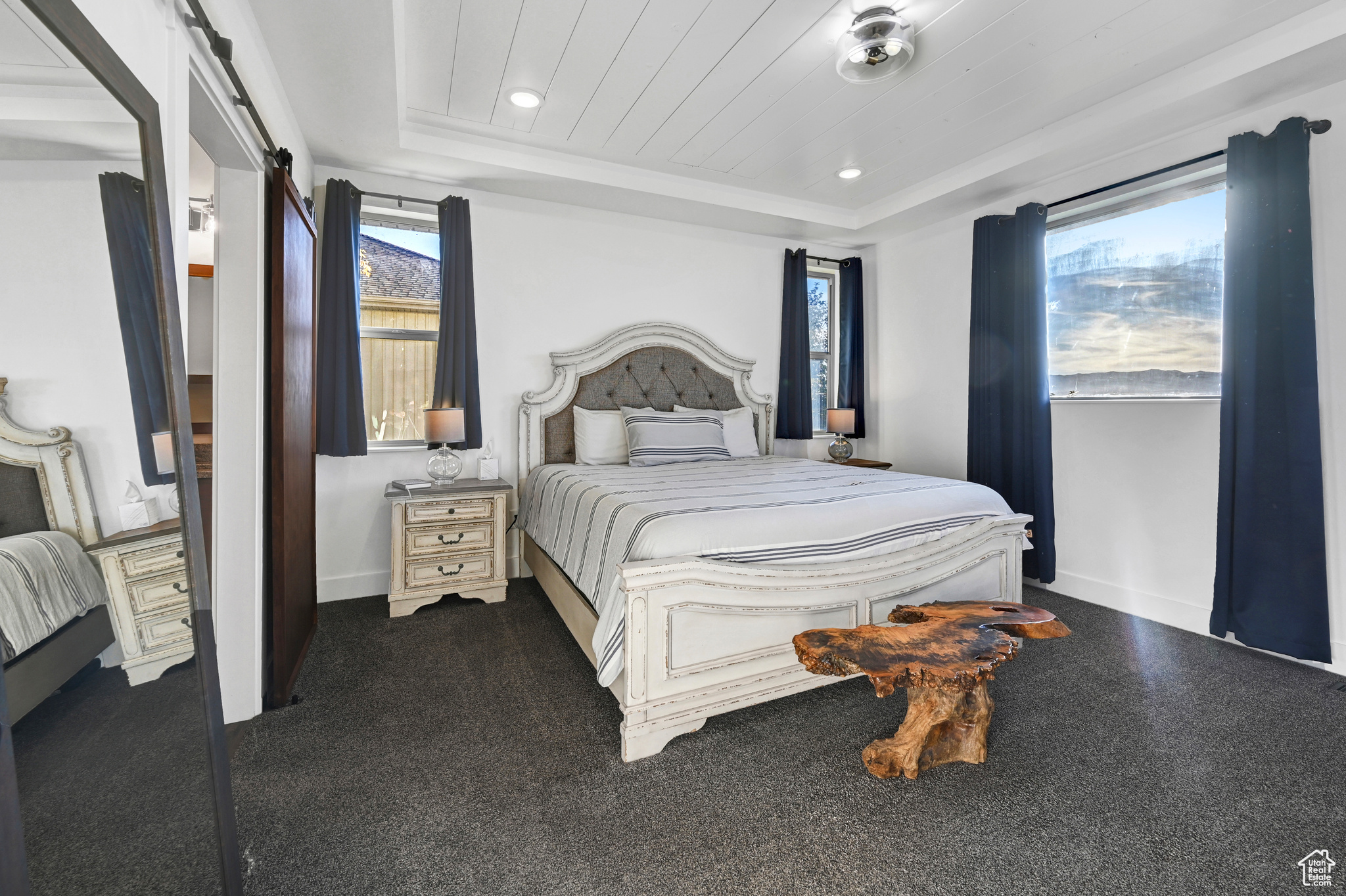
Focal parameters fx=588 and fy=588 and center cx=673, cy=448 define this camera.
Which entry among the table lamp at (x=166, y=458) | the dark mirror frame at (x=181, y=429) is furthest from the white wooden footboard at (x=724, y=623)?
the table lamp at (x=166, y=458)

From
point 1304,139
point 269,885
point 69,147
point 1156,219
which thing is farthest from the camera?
point 1156,219

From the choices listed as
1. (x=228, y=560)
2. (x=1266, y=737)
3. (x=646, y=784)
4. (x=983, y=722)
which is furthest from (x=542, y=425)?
(x=1266, y=737)

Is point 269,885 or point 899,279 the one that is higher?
point 899,279

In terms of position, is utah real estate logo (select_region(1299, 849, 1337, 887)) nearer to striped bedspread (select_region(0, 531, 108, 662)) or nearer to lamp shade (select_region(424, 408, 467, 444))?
striped bedspread (select_region(0, 531, 108, 662))

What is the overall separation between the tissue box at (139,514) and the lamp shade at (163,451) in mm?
73

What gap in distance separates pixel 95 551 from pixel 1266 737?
10.1 ft

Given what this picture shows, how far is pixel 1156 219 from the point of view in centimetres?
300

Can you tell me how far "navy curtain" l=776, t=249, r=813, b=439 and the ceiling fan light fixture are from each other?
2.09 meters

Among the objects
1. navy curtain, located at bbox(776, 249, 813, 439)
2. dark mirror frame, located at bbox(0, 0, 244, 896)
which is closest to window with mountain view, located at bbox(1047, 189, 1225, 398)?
navy curtain, located at bbox(776, 249, 813, 439)

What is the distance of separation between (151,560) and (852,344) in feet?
14.5

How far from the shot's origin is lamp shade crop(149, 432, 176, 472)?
1062 millimetres

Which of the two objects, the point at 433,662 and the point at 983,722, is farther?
the point at 433,662

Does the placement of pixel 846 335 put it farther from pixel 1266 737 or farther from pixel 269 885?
pixel 269 885

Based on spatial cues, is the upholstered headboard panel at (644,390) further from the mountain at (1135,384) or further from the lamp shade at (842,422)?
the mountain at (1135,384)
